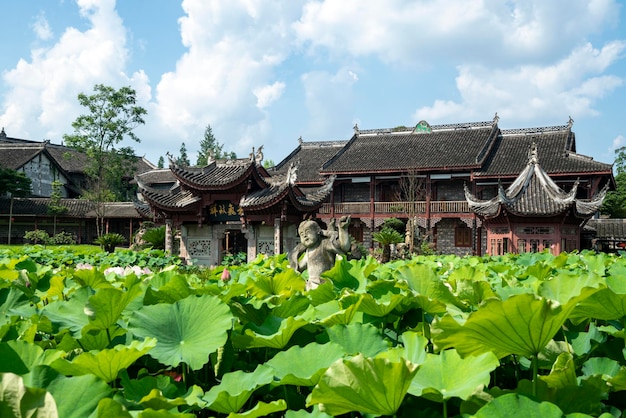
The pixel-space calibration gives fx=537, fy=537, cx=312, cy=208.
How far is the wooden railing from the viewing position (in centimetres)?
2045

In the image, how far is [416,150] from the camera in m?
22.9

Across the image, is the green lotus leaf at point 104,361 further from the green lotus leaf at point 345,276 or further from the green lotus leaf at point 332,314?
the green lotus leaf at point 345,276

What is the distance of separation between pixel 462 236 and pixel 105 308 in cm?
2146

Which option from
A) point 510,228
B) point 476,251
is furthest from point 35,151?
point 510,228

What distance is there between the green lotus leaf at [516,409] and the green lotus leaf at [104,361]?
0.62m

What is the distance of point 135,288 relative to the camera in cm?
144

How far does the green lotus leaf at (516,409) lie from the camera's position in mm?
801

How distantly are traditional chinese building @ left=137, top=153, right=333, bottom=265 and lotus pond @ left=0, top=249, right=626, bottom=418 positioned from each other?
419 inches

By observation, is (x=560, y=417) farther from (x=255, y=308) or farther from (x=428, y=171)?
(x=428, y=171)

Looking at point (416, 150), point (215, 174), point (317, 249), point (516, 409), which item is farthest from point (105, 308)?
point (416, 150)

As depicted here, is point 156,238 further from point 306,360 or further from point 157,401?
point 157,401

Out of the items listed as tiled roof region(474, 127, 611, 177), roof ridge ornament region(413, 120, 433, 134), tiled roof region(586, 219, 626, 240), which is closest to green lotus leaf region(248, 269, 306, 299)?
tiled roof region(474, 127, 611, 177)

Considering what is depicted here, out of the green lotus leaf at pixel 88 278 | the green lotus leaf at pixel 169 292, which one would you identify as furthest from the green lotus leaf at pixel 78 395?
the green lotus leaf at pixel 88 278

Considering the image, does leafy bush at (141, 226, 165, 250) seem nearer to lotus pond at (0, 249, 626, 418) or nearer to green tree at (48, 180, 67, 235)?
green tree at (48, 180, 67, 235)
